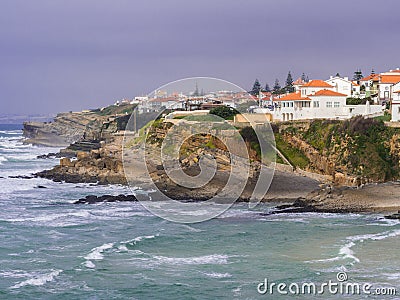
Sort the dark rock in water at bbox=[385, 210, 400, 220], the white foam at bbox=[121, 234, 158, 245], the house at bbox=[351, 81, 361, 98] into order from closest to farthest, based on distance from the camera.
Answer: the white foam at bbox=[121, 234, 158, 245]
the dark rock in water at bbox=[385, 210, 400, 220]
the house at bbox=[351, 81, 361, 98]

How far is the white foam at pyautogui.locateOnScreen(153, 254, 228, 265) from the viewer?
69.6ft

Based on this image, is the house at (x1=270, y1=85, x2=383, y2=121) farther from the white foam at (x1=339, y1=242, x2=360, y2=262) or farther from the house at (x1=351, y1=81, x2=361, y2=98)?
the white foam at (x1=339, y1=242, x2=360, y2=262)

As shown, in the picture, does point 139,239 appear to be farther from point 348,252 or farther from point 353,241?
point 353,241

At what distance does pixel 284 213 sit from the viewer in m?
29.9

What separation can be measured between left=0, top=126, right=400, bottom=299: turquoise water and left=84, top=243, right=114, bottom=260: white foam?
0.04m

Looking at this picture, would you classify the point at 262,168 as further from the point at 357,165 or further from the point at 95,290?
the point at 95,290

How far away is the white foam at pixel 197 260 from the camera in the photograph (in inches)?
836

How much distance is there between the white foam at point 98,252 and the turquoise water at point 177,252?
0.12ft

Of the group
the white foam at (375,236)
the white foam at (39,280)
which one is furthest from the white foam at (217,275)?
the white foam at (375,236)

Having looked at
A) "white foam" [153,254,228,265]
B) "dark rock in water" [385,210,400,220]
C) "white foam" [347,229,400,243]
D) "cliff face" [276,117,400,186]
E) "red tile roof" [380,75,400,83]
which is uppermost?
"red tile roof" [380,75,400,83]

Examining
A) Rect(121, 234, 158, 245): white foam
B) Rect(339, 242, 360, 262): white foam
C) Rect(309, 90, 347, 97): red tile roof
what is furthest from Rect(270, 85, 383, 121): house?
Rect(121, 234, 158, 245): white foam

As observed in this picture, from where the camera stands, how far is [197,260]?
21.6m

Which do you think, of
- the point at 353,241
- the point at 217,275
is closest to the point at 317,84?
the point at 353,241

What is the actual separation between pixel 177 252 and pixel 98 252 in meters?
2.80
